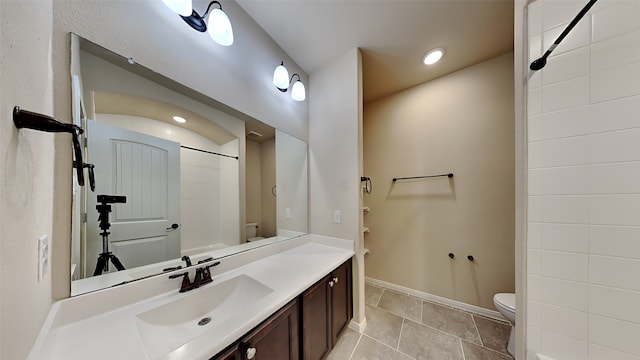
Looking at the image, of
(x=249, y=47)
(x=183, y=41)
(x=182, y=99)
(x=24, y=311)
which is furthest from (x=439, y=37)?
(x=24, y=311)

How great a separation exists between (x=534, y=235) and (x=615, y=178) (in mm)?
346

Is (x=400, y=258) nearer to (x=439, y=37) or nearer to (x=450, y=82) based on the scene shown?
(x=450, y=82)

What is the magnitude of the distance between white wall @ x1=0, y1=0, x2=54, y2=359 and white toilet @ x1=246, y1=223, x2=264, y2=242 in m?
0.87

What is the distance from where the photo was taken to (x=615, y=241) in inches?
28.5

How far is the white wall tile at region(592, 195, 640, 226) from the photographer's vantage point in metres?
0.71

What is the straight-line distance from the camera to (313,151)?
1940mm

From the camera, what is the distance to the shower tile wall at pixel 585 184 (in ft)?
2.33

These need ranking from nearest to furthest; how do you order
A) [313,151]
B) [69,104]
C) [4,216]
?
1. [4,216]
2. [69,104]
3. [313,151]

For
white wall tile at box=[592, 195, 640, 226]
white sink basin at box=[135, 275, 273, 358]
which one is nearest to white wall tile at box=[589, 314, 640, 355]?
white wall tile at box=[592, 195, 640, 226]

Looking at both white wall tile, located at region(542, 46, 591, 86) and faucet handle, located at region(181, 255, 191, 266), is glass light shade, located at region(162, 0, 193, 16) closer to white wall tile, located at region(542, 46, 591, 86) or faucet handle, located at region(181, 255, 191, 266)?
faucet handle, located at region(181, 255, 191, 266)

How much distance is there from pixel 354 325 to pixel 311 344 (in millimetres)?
721

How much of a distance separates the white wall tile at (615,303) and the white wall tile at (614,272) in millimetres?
23

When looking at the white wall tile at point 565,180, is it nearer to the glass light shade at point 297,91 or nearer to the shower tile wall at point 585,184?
the shower tile wall at point 585,184

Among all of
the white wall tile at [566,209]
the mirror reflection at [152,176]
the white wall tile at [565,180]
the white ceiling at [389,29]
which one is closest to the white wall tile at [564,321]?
the white wall tile at [566,209]
